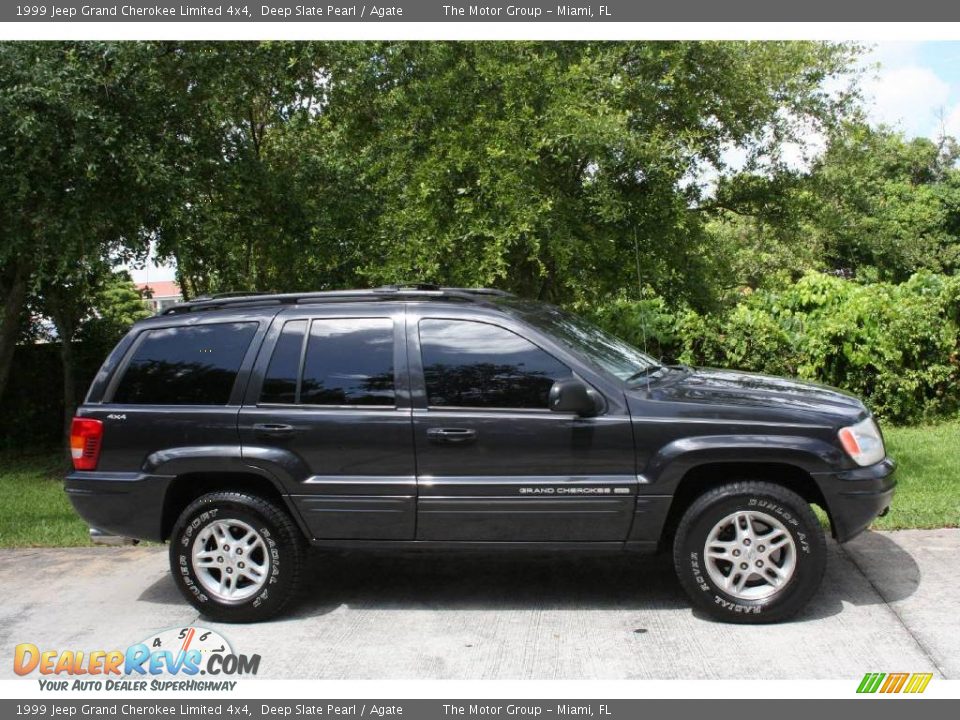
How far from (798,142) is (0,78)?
7230 millimetres

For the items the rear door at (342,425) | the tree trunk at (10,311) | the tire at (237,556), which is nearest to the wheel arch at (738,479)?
the rear door at (342,425)

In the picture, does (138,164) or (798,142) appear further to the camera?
(798,142)

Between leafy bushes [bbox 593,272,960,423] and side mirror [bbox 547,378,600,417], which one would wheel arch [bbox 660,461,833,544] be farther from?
leafy bushes [bbox 593,272,960,423]

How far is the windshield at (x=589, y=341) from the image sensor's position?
18.9ft

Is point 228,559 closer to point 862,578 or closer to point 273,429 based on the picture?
point 273,429

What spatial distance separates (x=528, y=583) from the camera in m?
6.28

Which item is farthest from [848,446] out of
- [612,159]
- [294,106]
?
[294,106]

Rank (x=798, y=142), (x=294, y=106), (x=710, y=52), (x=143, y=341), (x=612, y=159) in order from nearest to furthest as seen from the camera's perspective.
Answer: (x=143, y=341) < (x=612, y=159) < (x=710, y=52) < (x=798, y=142) < (x=294, y=106)

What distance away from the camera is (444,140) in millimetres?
8125

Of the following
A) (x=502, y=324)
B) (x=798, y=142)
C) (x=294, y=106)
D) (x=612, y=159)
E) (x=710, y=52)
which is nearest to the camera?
(x=502, y=324)

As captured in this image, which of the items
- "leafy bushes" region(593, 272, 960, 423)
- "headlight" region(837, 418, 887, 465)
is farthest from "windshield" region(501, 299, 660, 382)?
"leafy bushes" region(593, 272, 960, 423)

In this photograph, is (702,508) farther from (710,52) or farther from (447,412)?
(710,52)

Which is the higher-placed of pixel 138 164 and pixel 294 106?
pixel 294 106

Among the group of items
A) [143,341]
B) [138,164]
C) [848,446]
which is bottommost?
[848,446]
